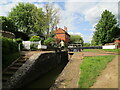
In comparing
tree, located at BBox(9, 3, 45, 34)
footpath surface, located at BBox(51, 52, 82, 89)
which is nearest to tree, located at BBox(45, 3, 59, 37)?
tree, located at BBox(9, 3, 45, 34)

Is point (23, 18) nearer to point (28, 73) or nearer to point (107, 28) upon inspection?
point (107, 28)

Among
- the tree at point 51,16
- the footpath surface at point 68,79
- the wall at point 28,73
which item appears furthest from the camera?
the tree at point 51,16

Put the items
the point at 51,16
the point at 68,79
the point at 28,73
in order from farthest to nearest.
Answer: the point at 51,16 → the point at 28,73 → the point at 68,79

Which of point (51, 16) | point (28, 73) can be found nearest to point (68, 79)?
point (28, 73)

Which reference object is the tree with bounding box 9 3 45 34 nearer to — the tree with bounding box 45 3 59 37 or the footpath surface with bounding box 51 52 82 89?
the tree with bounding box 45 3 59 37

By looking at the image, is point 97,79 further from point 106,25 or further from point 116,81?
point 106,25

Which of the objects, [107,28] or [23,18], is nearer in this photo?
[107,28]

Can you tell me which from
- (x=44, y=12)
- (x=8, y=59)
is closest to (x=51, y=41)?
(x=44, y=12)

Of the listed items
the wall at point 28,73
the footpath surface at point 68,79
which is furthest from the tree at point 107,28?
the footpath surface at point 68,79

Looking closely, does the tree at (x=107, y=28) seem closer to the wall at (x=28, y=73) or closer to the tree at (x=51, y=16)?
the tree at (x=51, y=16)

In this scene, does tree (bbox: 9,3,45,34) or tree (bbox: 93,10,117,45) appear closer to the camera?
tree (bbox: 93,10,117,45)

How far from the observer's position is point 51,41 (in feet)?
75.9

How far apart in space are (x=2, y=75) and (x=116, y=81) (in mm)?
6250

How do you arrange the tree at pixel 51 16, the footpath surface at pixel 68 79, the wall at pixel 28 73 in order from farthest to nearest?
the tree at pixel 51 16
the wall at pixel 28 73
the footpath surface at pixel 68 79
